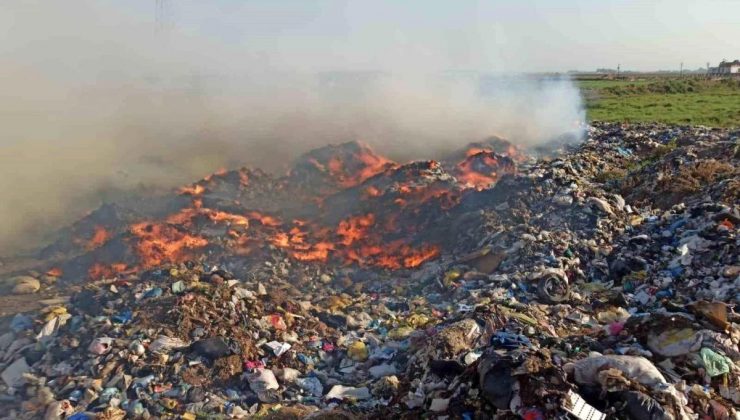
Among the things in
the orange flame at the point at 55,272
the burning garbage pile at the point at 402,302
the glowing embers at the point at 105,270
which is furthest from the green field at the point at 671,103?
the orange flame at the point at 55,272

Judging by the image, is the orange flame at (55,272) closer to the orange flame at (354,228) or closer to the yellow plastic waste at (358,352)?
the orange flame at (354,228)

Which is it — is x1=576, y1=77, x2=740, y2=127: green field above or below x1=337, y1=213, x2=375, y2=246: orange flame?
above

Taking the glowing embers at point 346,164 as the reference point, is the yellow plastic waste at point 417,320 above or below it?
below

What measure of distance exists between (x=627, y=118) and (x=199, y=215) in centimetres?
2417

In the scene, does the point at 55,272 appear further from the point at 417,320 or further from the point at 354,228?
the point at 417,320

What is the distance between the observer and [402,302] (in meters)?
8.37

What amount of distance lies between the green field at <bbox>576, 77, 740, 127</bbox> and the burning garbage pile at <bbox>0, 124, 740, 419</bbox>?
13.2m

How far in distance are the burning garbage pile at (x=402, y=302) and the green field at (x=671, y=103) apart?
13183mm

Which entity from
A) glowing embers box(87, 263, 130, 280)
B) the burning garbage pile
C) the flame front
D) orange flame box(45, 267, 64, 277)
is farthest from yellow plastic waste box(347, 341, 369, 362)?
orange flame box(45, 267, 64, 277)

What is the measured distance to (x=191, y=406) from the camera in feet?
18.1

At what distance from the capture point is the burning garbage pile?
4.44m

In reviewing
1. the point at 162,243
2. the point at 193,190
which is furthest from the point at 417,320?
the point at 193,190

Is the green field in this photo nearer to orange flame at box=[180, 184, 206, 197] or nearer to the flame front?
the flame front

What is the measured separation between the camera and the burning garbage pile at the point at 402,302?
4.44m
